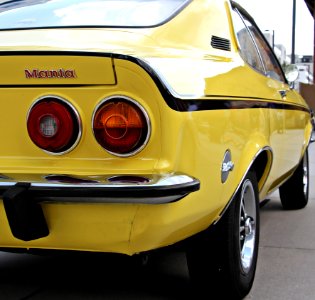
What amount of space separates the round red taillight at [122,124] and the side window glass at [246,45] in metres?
1.38

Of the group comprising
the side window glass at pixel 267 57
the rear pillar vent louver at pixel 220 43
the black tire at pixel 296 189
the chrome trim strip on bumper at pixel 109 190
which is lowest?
the black tire at pixel 296 189

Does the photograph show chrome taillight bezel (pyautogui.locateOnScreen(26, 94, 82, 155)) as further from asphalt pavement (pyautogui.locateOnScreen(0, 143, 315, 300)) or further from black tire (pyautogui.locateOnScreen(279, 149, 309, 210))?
black tire (pyautogui.locateOnScreen(279, 149, 309, 210))

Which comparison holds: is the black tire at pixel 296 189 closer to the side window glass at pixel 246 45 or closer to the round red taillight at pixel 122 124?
the side window glass at pixel 246 45

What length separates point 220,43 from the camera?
3229 millimetres

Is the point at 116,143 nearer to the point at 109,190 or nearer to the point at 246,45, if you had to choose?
the point at 109,190

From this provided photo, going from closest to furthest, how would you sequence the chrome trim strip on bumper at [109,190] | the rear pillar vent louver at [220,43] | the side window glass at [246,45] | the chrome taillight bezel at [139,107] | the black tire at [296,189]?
the chrome trim strip on bumper at [109,190] → the chrome taillight bezel at [139,107] → the rear pillar vent louver at [220,43] → the side window glass at [246,45] → the black tire at [296,189]

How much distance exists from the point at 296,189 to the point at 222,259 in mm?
2946

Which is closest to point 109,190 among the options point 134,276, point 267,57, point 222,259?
point 222,259

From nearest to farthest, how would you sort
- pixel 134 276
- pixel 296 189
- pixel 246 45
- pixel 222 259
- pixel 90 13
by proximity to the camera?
pixel 222 259
pixel 90 13
pixel 134 276
pixel 246 45
pixel 296 189

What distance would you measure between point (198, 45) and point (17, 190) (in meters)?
1.28

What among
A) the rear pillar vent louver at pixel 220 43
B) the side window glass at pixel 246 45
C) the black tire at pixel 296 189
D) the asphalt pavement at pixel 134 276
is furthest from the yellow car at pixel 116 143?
the black tire at pixel 296 189

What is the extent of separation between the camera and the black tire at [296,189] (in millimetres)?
5578

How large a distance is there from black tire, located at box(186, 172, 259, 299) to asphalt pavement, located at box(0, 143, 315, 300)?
0.55 ft

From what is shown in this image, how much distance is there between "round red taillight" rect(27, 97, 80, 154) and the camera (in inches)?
94.6
